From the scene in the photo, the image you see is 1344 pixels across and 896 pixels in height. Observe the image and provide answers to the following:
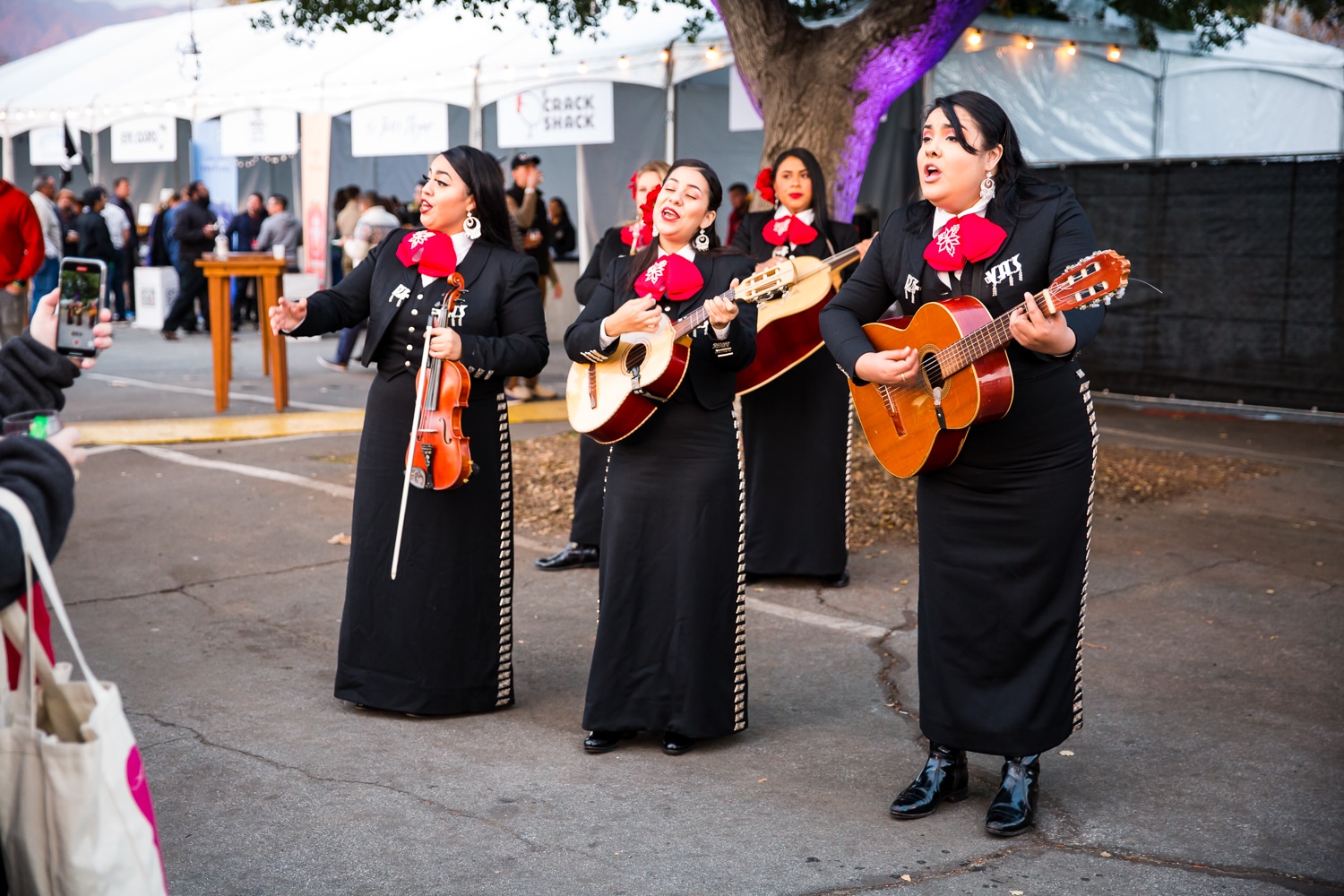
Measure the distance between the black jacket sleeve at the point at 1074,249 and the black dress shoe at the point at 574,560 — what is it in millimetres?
3683

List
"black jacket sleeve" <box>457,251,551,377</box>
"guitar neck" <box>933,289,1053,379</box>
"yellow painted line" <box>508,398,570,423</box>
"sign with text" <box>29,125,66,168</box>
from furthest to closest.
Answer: "sign with text" <box>29,125,66,168</box> < "yellow painted line" <box>508,398,570,423</box> < "black jacket sleeve" <box>457,251,551,377</box> < "guitar neck" <box>933,289,1053,379</box>

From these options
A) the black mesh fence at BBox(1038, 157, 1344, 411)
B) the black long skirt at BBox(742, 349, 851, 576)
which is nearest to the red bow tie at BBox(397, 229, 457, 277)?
the black long skirt at BBox(742, 349, 851, 576)

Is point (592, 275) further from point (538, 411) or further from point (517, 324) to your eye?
point (538, 411)

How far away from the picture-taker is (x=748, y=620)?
19.7ft

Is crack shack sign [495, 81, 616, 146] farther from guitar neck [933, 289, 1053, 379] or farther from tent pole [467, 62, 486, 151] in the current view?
guitar neck [933, 289, 1053, 379]

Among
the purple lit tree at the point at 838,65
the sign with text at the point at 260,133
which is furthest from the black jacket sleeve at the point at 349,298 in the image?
the sign with text at the point at 260,133

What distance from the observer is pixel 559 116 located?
1636 cm

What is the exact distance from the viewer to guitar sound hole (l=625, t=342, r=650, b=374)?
14.4 feet

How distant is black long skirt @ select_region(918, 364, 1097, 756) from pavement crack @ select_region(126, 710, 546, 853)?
1294mm

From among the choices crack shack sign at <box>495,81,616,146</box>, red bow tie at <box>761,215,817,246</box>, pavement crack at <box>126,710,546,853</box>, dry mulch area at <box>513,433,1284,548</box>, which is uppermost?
crack shack sign at <box>495,81,616,146</box>

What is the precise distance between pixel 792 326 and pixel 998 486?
2.57 metres

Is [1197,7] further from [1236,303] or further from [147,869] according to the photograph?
[147,869]

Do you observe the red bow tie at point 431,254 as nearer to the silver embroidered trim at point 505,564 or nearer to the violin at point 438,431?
the violin at point 438,431

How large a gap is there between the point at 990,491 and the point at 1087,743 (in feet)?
4.15
